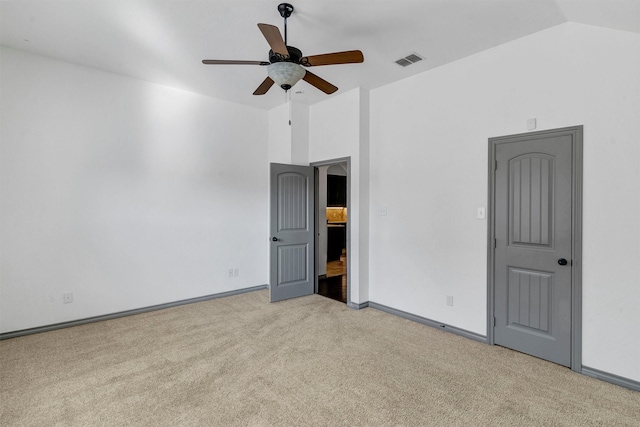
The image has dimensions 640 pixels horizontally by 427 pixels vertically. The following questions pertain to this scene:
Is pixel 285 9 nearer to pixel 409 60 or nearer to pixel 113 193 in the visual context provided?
pixel 409 60

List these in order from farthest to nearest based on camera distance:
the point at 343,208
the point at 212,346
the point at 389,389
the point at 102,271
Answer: the point at 343,208, the point at 102,271, the point at 212,346, the point at 389,389

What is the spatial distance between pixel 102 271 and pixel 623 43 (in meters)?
5.73

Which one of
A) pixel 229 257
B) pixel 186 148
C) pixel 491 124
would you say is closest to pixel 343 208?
pixel 229 257

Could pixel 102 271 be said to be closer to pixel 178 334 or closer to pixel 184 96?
pixel 178 334

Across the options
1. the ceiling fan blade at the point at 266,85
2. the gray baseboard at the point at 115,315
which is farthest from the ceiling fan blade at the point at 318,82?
the gray baseboard at the point at 115,315

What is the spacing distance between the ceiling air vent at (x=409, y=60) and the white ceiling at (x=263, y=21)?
0.08 m

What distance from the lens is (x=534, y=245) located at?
3027 mm

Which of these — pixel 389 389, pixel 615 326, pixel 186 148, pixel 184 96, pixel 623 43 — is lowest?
pixel 389 389

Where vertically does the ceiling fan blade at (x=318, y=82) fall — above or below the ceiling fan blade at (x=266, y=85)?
below

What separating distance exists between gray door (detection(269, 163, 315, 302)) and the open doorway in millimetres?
747

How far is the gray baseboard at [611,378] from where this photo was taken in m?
2.48

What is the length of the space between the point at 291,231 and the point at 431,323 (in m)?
2.41

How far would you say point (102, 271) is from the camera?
3928 mm

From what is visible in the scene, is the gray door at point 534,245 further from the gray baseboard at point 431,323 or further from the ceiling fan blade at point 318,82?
the ceiling fan blade at point 318,82
